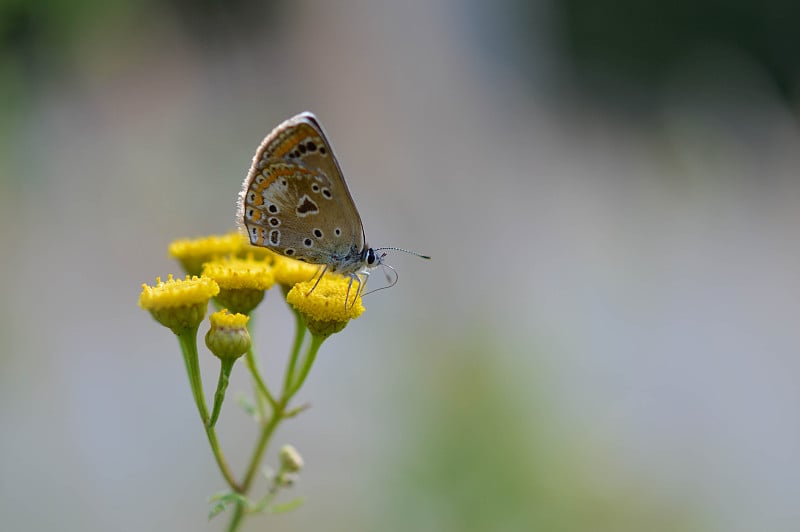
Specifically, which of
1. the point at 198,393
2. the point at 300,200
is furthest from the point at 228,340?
the point at 300,200

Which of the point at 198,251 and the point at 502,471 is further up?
the point at 198,251

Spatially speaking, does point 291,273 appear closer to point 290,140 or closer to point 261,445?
point 290,140

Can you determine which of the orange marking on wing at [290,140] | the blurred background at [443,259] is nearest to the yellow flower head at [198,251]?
the orange marking on wing at [290,140]

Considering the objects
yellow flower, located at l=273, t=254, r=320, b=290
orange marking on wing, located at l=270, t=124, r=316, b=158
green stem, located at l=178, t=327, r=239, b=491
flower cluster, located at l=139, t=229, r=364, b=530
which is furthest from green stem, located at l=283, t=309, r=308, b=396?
orange marking on wing, located at l=270, t=124, r=316, b=158

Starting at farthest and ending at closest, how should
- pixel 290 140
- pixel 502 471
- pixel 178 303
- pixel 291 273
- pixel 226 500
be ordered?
pixel 502 471, pixel 291 273, pixel 290 140, pixel 178 303, pixel 226 500

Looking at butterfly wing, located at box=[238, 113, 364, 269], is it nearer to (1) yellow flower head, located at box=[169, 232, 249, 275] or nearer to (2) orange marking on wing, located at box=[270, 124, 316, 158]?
(2) orange marking on wing, located at box=[270, 124, 316, 158]

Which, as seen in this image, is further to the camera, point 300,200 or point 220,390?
point 300,200
